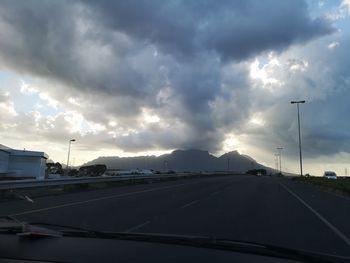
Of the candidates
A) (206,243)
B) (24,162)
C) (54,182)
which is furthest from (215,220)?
(24,162)

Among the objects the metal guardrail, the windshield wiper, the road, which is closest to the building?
the metal guardrail

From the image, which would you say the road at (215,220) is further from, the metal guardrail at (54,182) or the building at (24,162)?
the building at (24,162)

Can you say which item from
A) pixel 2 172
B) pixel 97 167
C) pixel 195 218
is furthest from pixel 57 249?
pixel 97 167

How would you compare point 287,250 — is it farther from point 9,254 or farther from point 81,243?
point 9,254

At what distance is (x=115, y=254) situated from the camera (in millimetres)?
3801

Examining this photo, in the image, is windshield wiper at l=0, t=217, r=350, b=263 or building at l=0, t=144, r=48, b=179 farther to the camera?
building at l=0, t=144, r=48, b=179

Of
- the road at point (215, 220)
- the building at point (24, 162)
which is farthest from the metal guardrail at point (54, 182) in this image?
the building at point (24, 162)

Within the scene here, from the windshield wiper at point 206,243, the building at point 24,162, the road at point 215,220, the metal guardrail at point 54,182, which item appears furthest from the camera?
the building at point 24,162

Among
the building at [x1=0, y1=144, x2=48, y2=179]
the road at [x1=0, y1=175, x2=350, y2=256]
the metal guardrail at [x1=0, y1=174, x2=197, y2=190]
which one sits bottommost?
the road at [x1=0, y1=175, x2=350, y2=256]

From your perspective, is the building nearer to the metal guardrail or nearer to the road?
the metal guardrail

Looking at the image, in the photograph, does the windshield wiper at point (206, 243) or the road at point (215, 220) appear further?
the road at point (215, 220)

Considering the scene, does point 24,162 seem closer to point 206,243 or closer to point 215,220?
point 215,220

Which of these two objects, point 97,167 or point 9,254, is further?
point 97,167

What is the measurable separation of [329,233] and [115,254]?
402 inches
